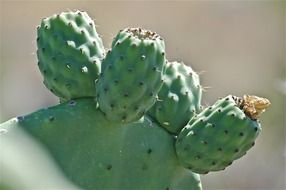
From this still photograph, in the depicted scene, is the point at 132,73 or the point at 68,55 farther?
the point at 68,55

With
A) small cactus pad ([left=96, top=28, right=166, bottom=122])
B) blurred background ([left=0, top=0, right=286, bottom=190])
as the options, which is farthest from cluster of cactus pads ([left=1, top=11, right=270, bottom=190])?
blurred background ([left=0, top=0, right=286, bottom=190])

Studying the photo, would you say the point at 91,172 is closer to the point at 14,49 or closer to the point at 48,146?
the point at 48,146

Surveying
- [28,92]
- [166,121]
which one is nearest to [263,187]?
[28,92]

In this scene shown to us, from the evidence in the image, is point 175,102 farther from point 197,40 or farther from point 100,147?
point 197,40

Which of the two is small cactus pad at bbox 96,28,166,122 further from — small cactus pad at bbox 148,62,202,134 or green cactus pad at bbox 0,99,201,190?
small cactus pad at bbox 148,62,202,134

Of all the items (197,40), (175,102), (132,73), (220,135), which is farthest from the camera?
(197,40)

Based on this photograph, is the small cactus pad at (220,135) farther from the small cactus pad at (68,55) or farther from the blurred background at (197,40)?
the blurred background at (197,40)

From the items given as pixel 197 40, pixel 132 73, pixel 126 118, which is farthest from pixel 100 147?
pixel 197 40
